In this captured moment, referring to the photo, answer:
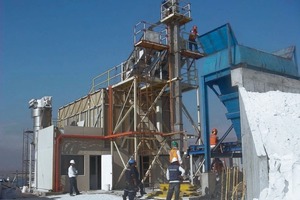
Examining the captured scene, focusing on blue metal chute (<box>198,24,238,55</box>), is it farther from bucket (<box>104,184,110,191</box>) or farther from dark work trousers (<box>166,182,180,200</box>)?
bucket (<box>104,184,110,191</box>)

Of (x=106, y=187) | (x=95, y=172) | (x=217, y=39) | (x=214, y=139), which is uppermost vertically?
(x=217, y=39)

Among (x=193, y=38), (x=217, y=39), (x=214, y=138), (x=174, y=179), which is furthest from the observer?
(x=193, y=38)

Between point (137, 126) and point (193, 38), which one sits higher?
point (193, 38)

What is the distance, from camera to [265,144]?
1173 centimetres

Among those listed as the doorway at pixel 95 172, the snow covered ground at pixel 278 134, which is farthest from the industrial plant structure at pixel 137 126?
the snow covered ground at pixel 278 134

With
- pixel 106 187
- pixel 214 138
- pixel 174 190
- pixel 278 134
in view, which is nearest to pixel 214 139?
pixel 214 138

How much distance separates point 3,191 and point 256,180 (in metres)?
11.9

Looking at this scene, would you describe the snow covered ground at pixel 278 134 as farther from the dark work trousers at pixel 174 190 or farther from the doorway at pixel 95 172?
the doorway at pixel 95 172

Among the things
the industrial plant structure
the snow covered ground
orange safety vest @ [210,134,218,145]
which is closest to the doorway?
the industrial plant structure

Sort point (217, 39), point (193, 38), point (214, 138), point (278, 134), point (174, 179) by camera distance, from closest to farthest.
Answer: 1. point (174, 179)
2. point (278, 134)
3. point (217, 39)
4. point (214, 138)
5. point (193, 38)

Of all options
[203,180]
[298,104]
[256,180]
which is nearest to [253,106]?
[298,104]

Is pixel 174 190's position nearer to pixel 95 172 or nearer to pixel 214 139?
pixel 214 139

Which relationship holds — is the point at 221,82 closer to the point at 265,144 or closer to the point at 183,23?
the point at 265,144

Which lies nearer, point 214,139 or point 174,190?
point 174,190
